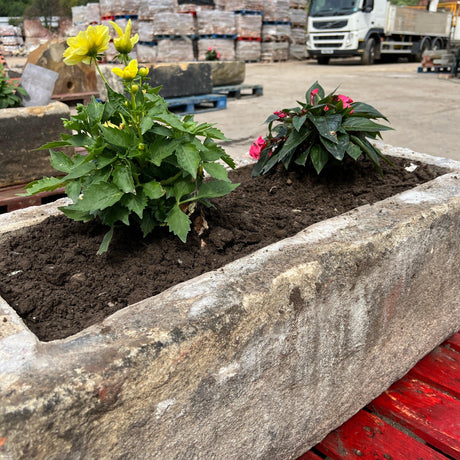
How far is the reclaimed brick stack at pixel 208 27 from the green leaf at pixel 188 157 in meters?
10.1

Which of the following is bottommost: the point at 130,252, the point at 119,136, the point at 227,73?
the point at 227,73

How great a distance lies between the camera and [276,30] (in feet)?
47.3

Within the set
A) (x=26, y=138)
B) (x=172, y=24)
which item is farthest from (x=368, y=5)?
(x=26, y=138)

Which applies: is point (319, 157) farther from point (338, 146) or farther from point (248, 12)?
point (248, 12)

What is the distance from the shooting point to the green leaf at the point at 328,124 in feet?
6.19

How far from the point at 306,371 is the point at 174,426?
1.45 feet

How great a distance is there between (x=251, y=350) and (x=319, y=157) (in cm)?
104

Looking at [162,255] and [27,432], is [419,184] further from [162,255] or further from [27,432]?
[27,432]

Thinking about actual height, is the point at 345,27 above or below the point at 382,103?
above

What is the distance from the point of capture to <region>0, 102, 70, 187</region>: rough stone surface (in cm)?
309

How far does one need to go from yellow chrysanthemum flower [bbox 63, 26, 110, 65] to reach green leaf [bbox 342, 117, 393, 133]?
3.31ft

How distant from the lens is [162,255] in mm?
1438

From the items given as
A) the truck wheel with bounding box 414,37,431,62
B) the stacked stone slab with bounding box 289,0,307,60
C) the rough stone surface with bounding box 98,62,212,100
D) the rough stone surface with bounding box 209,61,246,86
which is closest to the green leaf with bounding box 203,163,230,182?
the rough stone surface with bounding box 98,62,212,100

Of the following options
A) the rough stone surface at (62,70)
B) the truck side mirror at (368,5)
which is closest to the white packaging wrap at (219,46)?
the truck side mirror at (368,5)
